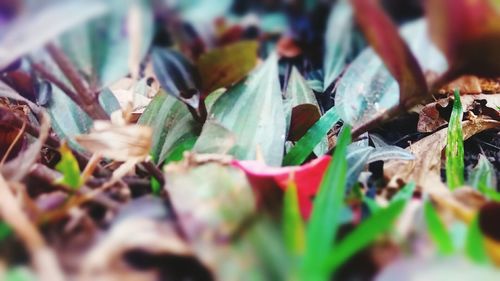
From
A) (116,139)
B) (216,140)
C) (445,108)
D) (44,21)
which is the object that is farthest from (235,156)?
(445,108)

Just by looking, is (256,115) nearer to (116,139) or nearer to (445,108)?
(116,139)

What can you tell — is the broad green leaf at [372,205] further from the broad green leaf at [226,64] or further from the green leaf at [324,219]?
the broad green leaf at [226,64]

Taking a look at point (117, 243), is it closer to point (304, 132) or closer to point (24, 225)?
point (24, 225)

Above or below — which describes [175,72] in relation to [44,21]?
below

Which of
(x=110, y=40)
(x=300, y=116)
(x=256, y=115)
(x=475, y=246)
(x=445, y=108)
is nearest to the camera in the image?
(x=475, y=246)

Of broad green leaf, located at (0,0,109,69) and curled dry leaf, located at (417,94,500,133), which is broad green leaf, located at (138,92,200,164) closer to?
broad green leaf, located at (0,0,109,69)

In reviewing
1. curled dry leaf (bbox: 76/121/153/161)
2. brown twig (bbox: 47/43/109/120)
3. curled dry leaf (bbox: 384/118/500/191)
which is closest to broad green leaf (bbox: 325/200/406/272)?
curled dry leaf (bbox: 384/118/500/191)
